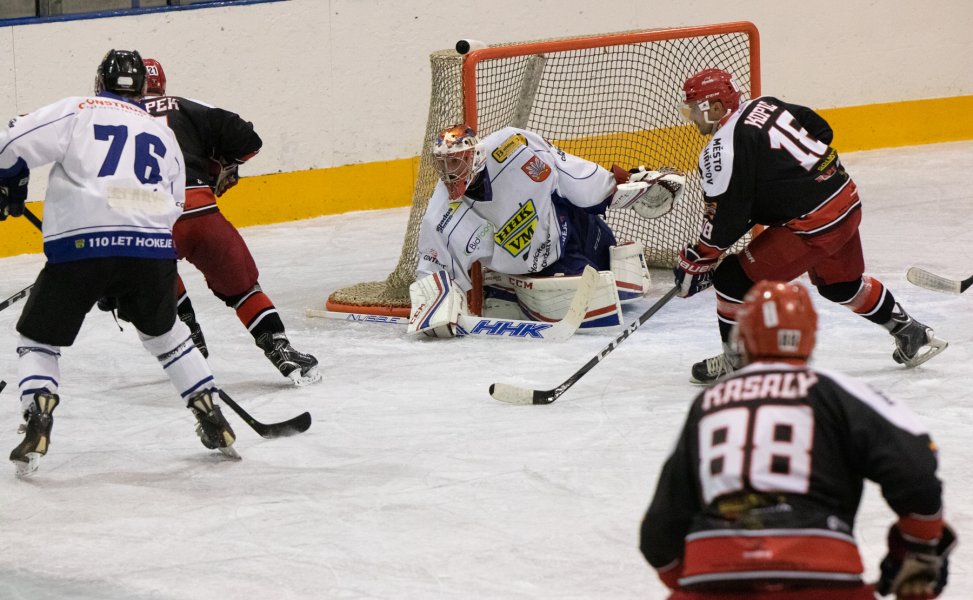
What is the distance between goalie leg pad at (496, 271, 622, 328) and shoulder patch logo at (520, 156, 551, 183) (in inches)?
14.1

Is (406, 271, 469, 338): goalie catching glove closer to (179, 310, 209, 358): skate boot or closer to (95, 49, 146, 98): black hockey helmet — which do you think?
(179, 310, 209, 358): skate boot

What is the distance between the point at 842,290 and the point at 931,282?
2.40ft

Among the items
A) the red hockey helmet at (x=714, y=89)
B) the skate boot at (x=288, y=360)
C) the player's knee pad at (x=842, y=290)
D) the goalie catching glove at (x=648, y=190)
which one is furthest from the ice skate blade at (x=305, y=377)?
the player's knee pad at (x=842, y=290)

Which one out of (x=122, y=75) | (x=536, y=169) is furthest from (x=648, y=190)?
(x=122, y=75)

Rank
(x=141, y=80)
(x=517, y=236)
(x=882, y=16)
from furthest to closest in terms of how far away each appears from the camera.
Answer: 1. (x=882, y=16)
2. (x=517, y=236)
3. (x=141, y=80)

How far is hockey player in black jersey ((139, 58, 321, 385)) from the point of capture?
4.14m

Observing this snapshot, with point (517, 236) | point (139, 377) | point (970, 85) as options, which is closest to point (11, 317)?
point (139, 377)

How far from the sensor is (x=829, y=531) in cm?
168

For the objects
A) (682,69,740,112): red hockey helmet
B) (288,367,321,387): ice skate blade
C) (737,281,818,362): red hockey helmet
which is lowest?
(288,367,321,387): ice skate blade

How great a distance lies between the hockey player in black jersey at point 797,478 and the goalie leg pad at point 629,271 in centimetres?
330

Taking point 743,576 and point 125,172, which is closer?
point 743,576

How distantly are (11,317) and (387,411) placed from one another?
2.09 meters

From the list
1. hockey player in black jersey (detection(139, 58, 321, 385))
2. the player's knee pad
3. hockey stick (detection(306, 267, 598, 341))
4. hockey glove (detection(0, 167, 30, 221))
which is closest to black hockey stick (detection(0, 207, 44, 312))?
hockey glove (detection(0, 167, 30, 221))

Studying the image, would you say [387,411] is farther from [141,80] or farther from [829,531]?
[829,531]
